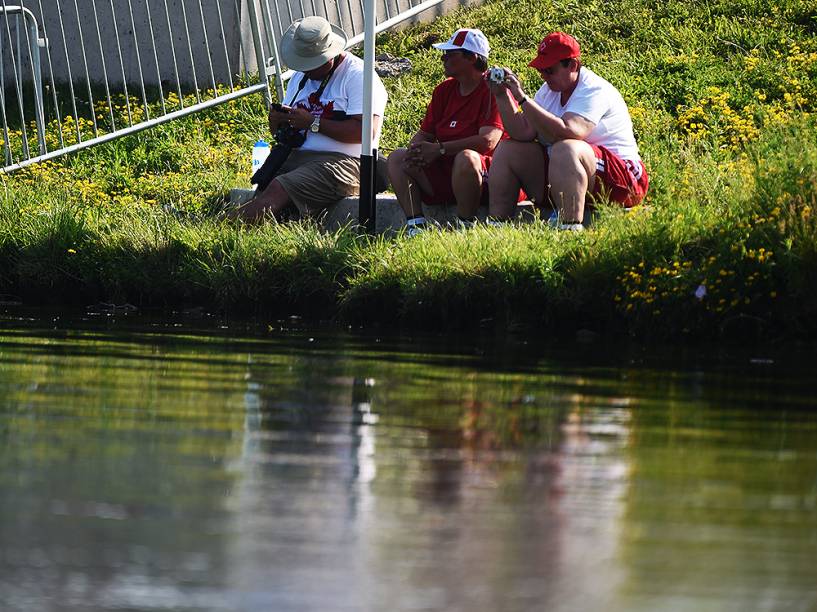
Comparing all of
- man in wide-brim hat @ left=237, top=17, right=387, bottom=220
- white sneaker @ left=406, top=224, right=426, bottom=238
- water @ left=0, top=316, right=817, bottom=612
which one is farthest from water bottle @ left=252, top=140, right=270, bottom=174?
water @ left=0, top=316, right=817, bottom=612

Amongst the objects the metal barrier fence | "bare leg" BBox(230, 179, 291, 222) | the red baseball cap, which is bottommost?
"bare leg" BBox(230, 179, 291, 222)

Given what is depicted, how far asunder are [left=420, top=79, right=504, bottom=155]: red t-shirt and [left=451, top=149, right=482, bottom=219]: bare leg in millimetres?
207

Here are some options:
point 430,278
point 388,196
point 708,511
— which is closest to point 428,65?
point 388,196

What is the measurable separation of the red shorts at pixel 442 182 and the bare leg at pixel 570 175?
2.24 feet

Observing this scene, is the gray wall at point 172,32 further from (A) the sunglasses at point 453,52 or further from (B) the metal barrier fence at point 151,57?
(A) the sunglasses at point 453,52

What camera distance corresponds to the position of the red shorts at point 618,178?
8461 millimetres

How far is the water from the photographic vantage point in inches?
113

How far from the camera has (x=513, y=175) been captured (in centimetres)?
859

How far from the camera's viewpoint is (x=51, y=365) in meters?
6.06

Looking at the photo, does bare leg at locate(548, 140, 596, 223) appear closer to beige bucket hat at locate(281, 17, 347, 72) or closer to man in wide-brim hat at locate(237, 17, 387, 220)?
man in wide-brim hat at locate(237, 17, 387, 220)

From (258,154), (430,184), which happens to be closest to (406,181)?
(430,184)

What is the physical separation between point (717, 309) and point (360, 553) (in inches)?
167

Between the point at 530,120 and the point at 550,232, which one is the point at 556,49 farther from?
the point at 550,232

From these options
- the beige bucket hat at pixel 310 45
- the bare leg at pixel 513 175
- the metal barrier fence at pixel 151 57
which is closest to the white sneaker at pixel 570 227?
the bare leg at pixel 513 175
